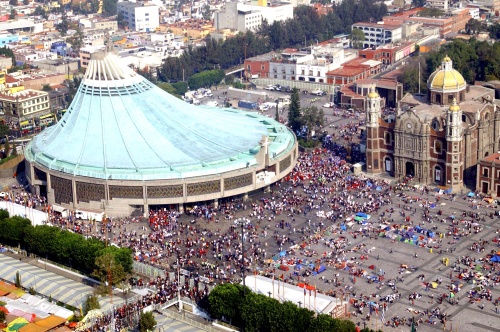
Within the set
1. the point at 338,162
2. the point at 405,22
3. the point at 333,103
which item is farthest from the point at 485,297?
the point at 405,22

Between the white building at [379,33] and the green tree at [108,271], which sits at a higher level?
the white building at [379,33]

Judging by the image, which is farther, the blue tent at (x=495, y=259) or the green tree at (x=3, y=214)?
the green tree at (x=3, y=214)

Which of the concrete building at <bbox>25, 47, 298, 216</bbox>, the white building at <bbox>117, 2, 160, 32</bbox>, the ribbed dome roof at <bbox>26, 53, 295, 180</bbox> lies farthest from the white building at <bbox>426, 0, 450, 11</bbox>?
the ribbed dome roof at <bbox>26, 53, 295, 180</bbox>

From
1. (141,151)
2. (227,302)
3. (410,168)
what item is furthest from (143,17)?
(227,302)

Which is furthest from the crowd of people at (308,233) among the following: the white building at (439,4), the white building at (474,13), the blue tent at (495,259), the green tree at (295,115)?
the white building at (439,4)

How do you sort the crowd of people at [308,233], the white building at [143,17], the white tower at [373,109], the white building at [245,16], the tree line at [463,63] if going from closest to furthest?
1. the crowd of people at [308,233]
2. the white tower at [373,109]
3. the tree line at [463,63]
4. the white building at [245,16]
5. the white building at [143,17]

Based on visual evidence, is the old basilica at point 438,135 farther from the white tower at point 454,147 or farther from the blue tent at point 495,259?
the blue tent at point 495,259
